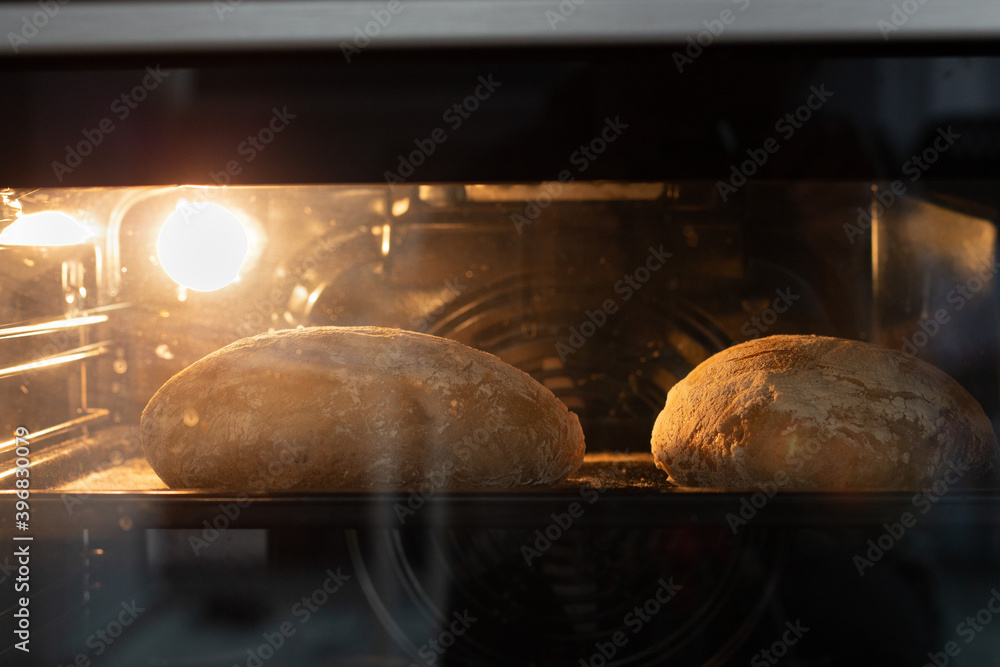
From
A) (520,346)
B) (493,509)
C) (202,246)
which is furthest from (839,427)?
(202,246)

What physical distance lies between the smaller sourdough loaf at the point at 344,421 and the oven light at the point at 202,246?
35 cm

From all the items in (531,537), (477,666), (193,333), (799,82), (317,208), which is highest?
(799,82)

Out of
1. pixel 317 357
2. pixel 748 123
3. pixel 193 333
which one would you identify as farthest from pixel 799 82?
pixel 193 333

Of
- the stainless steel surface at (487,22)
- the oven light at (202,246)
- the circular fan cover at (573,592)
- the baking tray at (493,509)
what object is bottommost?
the circular fan cover at (573,592)

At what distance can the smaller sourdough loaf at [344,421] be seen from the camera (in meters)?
0.88

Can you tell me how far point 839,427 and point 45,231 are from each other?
1108mm

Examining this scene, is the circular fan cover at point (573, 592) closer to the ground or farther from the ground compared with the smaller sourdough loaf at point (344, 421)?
closer to the ground

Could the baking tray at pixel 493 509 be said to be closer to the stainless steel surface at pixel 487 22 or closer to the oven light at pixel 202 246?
the stainless steel surface at pixel 487 22

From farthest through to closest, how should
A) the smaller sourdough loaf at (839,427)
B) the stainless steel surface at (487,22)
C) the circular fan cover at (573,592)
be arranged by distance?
the circular fan cover at (573,592) < the smaller sourdough loaf at (839,427) < the stainless steel surface at (487,22)

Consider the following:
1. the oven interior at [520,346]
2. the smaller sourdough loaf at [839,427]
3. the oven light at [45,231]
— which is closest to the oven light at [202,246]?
the oven interior at [520,346]

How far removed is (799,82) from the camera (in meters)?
0.70

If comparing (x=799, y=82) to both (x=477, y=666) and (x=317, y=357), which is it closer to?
(x=317, y=357)

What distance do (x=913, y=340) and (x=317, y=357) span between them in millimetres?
904

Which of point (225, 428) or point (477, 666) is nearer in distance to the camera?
point (225, 428)
